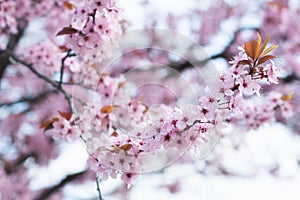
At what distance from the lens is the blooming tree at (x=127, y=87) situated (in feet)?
6.45

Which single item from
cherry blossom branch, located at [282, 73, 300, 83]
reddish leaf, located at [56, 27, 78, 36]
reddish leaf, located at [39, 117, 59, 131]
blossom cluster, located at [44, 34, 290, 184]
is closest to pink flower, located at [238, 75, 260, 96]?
blossom cluster, located at [44, 34, 290, 184]

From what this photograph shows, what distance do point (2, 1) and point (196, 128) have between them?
250 cm

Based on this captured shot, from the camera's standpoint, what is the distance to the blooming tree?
196 centimetres

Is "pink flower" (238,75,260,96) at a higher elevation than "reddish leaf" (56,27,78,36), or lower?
lower

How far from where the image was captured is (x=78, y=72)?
11.7ft

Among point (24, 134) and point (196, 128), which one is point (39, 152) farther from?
point (196, 128)

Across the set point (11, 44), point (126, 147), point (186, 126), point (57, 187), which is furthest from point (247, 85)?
point (11, 44)

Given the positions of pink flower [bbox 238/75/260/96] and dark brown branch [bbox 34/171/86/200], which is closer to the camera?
pink flower [bbox 238/75/260/96]

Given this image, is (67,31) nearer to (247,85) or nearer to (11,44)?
(247,85)

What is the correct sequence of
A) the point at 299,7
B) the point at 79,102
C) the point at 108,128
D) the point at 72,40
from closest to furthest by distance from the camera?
the point at 72,40
the point at 108,128
the point at 79,102
the point at 299,7

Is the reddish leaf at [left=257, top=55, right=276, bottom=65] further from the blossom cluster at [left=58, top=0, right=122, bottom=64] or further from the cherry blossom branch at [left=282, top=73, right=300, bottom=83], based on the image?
the cherry blossom branch at [left=282, top=73, right=300, bottom=83]

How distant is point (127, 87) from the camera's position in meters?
3.67

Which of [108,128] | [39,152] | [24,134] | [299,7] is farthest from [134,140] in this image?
[299,7]

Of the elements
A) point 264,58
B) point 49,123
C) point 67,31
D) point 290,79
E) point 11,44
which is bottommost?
point 49,123
